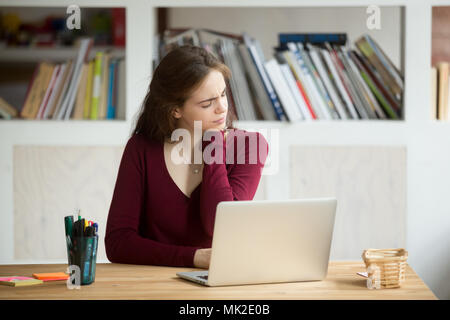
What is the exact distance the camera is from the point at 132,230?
1.73 meters

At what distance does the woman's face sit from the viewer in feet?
5.78

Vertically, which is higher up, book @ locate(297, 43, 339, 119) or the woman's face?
book @ locate(297, 43, 339, 119)

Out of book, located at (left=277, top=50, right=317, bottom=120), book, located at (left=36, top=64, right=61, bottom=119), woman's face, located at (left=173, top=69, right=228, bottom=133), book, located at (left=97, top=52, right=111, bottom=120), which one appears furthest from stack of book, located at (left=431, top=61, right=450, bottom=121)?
book, located at (left=36, top=64, right=61, bottom=119)

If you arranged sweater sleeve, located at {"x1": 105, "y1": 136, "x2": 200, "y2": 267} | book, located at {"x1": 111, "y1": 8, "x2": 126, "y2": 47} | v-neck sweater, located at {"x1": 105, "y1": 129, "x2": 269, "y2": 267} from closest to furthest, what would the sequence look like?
sweater sleeve, located at {"x1": 105, "y1": 136, "x2": 200, "y2": 267}, v-neck sweater, located at {"x1": 105, "y1": 129, "x2": 269, "y2": 267}, book, located at {"x1": 111, "y1": 8, "x2": 126, "y2": 47}

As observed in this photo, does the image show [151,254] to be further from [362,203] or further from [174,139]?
[362,203]

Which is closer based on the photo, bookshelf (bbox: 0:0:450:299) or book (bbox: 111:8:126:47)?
bookshelf (bbox: 0:0:450:299)

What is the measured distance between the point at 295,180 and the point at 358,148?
12.1 inches

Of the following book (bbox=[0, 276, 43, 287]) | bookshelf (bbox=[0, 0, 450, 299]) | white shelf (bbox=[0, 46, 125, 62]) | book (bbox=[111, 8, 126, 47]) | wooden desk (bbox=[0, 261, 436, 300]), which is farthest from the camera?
white shelf (bbox=[0, 46, 125, 62])

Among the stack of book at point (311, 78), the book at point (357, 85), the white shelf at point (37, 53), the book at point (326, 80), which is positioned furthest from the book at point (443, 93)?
the white shelf at point (37, 53)

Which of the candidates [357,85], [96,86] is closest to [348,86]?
[357,85]

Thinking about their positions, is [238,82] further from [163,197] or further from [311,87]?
[163,197]

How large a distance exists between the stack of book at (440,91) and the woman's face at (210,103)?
4.37 ft

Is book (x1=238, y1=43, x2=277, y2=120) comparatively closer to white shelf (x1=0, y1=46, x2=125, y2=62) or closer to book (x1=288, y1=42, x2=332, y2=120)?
book (x1=288, y1=42, x2=332, y2=120)

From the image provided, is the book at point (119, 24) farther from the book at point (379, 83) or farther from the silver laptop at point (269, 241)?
the silver laptop at point (269, 241)
